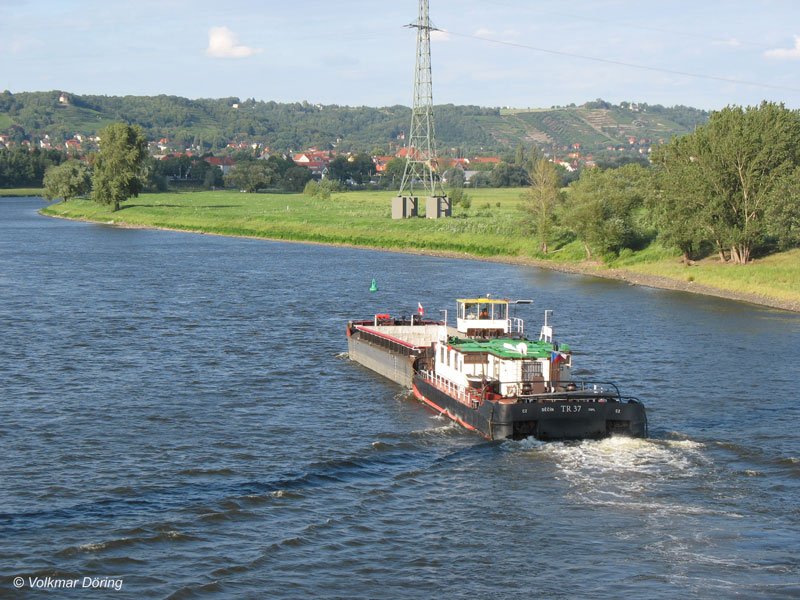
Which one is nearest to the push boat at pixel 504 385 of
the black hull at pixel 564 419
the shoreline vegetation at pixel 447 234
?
the black hull at pixel 564 419

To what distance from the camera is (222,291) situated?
260 feet

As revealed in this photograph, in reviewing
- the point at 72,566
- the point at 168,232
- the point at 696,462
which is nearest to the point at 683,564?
the point at 696,462

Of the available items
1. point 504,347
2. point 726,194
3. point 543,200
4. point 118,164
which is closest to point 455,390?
point 504,347

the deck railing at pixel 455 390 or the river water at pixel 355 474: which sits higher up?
the deck railing at pixel 455 390

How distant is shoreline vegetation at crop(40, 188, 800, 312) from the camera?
263ft

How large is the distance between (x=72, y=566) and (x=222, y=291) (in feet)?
174

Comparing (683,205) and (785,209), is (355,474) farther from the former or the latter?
(683,205)

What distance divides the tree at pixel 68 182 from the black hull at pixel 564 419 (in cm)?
16880

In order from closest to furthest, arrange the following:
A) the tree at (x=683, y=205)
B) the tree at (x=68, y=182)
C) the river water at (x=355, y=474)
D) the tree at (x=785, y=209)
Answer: the river water at (x=355, y=474) → the tree at (x=785, y=209) → the tree at (x=683, y=205) → the tree at (x=68, y=182)

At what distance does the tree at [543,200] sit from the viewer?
349 feet

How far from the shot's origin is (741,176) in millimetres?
83188

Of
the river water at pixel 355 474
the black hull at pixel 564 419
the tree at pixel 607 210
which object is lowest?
the river water at pixel 355 474

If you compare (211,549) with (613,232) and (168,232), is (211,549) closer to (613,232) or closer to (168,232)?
(613,232)

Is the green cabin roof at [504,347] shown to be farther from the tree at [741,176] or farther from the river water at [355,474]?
the tree at [741,176]
